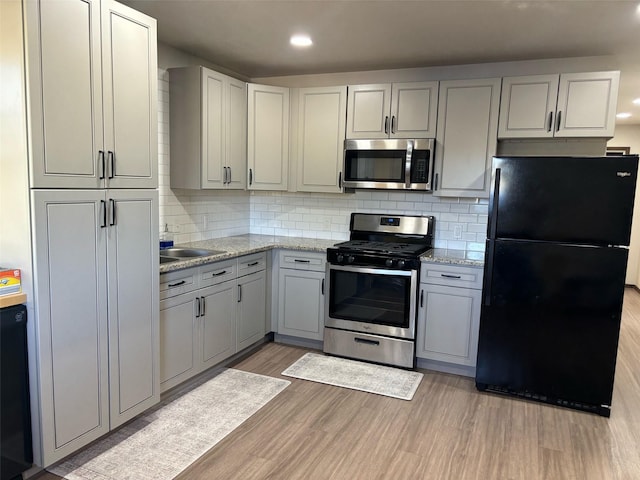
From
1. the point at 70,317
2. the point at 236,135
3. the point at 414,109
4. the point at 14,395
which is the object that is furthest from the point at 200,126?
the point at 14,395

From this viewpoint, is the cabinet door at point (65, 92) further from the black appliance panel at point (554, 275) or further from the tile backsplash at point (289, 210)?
the black appliance panel at point (554, 275)

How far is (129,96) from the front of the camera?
2334mm

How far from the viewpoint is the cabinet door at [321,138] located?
12.9 ft

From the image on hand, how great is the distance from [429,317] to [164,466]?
2.12m

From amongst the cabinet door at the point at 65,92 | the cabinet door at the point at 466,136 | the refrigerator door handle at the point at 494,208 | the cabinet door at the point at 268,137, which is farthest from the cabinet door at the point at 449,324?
the cabinet door at the point at 65,92

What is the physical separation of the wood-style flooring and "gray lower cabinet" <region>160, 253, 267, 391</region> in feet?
1.97

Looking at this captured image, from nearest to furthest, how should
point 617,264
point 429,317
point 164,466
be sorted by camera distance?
point 164,466, point 617,264, point 429,317

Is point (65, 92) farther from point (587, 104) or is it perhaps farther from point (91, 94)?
point (587, 104)

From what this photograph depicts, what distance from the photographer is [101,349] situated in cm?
229

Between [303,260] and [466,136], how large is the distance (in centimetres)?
169

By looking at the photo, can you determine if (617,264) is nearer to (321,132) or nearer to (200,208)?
(321,132)

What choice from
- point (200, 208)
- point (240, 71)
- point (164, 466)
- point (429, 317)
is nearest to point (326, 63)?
point (240, 71)

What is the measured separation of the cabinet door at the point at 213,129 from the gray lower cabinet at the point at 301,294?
0.90 m

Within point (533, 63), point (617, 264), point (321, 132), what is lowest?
point (617, 264)
